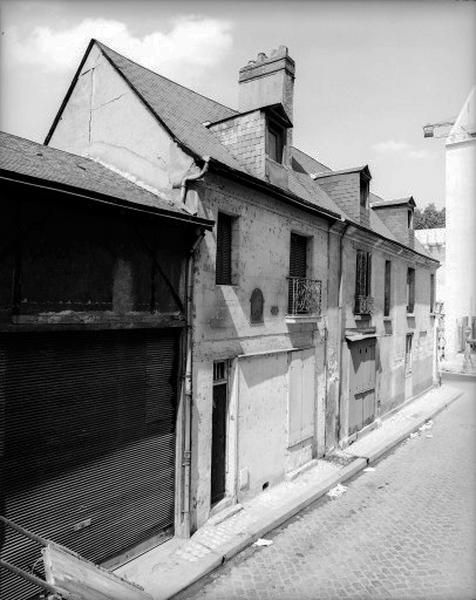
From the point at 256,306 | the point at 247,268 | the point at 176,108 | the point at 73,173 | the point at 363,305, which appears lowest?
the point at 256,306

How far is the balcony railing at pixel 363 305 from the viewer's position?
1416cm

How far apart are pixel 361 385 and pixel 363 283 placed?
335 cm

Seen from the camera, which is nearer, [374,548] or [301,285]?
[374,548]

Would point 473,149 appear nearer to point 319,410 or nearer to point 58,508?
point 319,410

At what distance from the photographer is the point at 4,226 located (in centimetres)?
539

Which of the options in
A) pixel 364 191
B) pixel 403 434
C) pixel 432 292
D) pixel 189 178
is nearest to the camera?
pixel 189 178

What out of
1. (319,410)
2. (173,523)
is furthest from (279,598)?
(319,410)

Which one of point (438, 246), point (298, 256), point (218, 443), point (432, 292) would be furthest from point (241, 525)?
point (438, 246)

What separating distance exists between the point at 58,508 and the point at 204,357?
339cm

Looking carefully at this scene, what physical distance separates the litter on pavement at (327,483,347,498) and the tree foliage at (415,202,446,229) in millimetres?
48944

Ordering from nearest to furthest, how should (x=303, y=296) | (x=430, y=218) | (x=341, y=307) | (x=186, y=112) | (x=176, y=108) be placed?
(x=176, y=108)
(x=186, y=112)
(x=303, y=296)
(x=341, y=307)
(x=430, y=218)

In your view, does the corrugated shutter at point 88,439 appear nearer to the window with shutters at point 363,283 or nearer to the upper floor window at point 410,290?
the window with shutters at point 363,283

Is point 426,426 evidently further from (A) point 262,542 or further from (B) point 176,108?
(B) point 176,108

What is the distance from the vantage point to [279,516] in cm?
883
